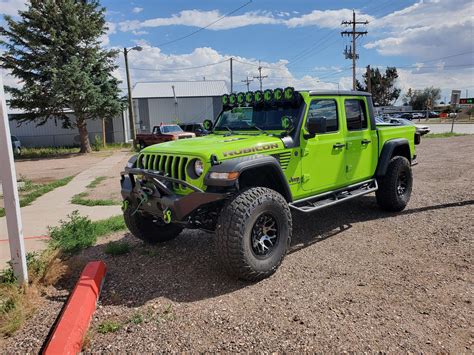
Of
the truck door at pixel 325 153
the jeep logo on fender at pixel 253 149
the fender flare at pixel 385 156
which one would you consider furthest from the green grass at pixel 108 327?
the fender flare at pixel 385 156

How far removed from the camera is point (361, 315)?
343 centimetres

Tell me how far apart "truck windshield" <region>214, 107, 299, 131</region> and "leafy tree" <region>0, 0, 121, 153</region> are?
18.6m

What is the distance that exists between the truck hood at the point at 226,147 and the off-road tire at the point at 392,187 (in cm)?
263

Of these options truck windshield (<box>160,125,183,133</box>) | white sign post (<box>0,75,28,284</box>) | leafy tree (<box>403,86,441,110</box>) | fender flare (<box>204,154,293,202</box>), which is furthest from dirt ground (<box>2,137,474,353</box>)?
leafy tree (<box>403,86,441,110</box>)

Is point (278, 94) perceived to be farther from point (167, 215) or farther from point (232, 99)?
point (167, 215)

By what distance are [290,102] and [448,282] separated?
270cm

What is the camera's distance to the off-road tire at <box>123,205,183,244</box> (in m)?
5.15

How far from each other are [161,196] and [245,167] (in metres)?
0.96

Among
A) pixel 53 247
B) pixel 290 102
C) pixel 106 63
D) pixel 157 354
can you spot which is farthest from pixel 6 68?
pixel 157 354

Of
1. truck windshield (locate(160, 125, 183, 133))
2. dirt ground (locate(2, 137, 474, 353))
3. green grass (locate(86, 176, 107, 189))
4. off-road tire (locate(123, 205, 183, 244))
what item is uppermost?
truck windshield (locate(160, 125, 183, 133))

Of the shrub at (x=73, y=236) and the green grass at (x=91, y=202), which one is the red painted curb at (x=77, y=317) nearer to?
the shrub at (x=73, y=236)

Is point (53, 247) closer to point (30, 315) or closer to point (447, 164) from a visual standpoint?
point (30, 315)

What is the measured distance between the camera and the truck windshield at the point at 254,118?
5094 mm

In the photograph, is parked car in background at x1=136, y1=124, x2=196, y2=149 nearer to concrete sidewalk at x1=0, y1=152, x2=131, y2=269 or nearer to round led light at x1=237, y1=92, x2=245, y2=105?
concrete sidewalk at x1=0, y1=152, x2=131, y2=269
